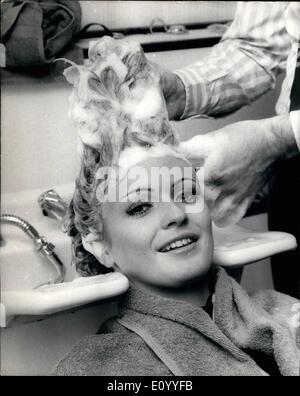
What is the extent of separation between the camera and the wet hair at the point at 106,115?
0.98 m

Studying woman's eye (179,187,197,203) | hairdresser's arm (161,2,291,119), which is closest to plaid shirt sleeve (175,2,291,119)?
hairdresser's arm (161,2,291,119)

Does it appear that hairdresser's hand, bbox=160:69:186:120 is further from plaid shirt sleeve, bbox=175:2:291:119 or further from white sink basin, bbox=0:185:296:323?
white sink basin, bbox=0:185:296:323

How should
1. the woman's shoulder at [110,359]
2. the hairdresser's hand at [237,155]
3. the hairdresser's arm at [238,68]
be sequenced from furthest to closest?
1. the hairdresser's arm at [238,68]
2. the hairdresser's hand at [237,155]
3. the woman's shoulder at [110,359]

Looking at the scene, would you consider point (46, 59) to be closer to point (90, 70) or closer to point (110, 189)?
point (90, 70)

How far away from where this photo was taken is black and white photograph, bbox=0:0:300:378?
38.8 inches

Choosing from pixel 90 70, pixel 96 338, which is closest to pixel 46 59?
pixel 90 70

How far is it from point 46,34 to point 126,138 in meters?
0.31

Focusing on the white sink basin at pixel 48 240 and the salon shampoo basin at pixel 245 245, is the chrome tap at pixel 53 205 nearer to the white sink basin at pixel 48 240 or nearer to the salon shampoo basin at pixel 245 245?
the white sink basin at pixel 48 240

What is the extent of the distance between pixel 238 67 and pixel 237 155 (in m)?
0.24

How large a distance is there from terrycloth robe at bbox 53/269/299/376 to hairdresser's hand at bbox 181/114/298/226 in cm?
19

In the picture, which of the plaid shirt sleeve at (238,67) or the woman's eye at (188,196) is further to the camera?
the plaid shirt sleeve at (238,67)

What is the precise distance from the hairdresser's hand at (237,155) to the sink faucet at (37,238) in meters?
0.32

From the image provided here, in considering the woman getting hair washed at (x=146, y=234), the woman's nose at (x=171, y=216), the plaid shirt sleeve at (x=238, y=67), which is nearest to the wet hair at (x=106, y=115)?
the woman getting hair washed at (x=146, y=234)
